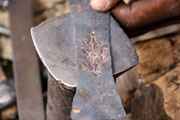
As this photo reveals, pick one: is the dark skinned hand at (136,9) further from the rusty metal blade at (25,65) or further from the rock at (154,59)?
the rusty metal blade at (25,65)

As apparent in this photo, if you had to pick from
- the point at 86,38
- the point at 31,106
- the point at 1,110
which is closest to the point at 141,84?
the point at 86,38

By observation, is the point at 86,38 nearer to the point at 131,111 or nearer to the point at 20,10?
the point at 131,111

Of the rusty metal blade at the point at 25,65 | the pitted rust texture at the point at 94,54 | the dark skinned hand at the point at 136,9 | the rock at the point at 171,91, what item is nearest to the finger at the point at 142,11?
the dark skinned hand at the point at 136,9

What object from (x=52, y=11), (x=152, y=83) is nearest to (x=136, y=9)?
(x=152, y=83)

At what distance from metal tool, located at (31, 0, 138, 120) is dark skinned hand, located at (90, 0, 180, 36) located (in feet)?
0.13

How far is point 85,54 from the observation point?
906 millimetres

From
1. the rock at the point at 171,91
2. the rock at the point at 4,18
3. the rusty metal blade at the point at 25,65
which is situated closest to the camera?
the rock at the point at 171,91

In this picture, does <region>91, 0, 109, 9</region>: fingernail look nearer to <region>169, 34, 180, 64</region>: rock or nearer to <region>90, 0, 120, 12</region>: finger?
<region>90, 0, 120, 12</region>: finger

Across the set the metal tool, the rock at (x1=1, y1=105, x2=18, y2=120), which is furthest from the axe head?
the rock at (x1=1, y1=105, x2=18, y2=120)

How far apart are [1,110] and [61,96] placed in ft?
3.44

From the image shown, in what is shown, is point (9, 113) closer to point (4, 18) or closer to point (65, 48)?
point (4, 18)

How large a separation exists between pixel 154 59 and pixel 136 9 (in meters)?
0.50

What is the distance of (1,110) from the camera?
74.1 inches

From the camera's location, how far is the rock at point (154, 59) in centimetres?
142
